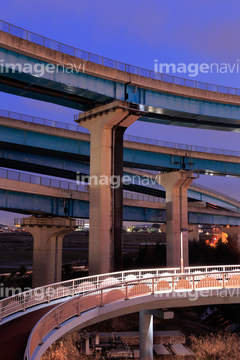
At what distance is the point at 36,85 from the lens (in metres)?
28.5

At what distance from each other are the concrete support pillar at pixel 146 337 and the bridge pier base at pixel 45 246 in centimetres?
2179

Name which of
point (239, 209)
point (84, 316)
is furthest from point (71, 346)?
point (239, 209)

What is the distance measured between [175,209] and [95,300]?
3010 cm

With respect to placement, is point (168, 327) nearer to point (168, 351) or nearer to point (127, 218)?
point (168, 351)

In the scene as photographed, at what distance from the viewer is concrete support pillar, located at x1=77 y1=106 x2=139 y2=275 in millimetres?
28719

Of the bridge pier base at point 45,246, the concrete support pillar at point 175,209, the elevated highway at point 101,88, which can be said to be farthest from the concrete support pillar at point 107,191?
the concrete support pillar at point 175,209

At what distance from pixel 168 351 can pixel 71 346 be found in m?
6.81

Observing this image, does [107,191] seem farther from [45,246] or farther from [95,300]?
[45,246]

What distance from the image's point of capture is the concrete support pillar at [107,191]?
2872 centimetres

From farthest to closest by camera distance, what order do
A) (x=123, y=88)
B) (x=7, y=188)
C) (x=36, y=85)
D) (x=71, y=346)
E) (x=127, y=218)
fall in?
(x=127, y=218)
(x=7, y=188)
(x=123, y=88)
(x=36, y=85)
(x=71, y=346)

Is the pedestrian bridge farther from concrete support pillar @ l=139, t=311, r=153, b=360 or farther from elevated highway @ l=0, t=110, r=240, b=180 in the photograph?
elevated highway @ l=0, t=110, r=240, b=180

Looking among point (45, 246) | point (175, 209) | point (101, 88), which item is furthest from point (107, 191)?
point (175, 209)

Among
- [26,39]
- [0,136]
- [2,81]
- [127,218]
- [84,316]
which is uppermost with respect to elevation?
[26,39]

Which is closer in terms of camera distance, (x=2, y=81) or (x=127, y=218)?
(x=2, y=81)
